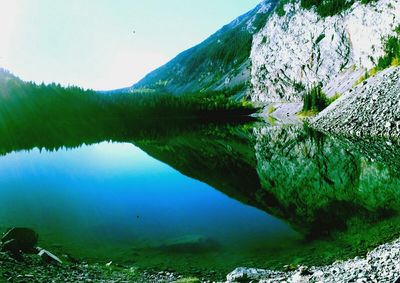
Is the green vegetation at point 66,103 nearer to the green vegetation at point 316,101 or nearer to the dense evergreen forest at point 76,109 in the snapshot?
the dense evergreen forest at point 76,109

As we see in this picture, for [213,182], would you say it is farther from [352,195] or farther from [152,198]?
[352,195]

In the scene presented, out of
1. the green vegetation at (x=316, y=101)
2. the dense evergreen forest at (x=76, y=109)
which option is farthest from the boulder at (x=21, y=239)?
the green vegetation at (x=316, y=101)

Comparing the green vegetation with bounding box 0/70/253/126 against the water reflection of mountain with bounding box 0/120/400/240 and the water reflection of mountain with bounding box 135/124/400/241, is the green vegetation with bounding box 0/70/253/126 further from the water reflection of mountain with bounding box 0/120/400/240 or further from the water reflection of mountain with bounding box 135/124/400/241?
the water reflection of mountain with bounding box 135/124/400/241

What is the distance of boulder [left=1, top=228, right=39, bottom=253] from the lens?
18.5 metres

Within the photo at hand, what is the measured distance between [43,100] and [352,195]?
154979mm

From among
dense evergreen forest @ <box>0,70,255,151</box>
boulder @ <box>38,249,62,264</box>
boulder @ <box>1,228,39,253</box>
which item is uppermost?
dense evergreen forest @ <box>0,70,255,151</box>

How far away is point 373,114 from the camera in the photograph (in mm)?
64625

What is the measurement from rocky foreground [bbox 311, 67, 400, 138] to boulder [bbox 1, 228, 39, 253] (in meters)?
50.8

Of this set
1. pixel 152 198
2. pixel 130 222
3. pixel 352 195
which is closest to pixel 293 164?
pixel 352 195

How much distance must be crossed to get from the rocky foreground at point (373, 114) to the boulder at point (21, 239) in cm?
5084

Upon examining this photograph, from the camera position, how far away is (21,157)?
6172 centimetres

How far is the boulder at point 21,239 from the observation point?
728 inches

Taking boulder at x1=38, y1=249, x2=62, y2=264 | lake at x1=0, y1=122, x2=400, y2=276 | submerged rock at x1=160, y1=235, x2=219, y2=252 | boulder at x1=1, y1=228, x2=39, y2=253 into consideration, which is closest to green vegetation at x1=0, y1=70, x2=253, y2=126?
lake at x1=0, y1=122, x2=400, y2=276

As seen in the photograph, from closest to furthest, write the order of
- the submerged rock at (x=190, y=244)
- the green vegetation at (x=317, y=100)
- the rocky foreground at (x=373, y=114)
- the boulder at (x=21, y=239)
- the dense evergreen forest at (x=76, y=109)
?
the boulder at (x=21, y=239) → the submerged rock at (x=190, y=244) → the rocky foreground at (x=373, y=114) → the green vegetation at (x=317, y=100) → the dense evergreen forest at (x=76, y=109)
